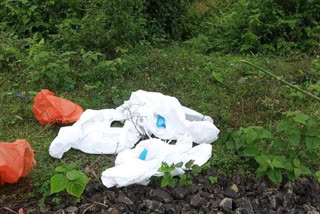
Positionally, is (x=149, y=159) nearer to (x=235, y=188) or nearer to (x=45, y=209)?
(x=235, y=188)

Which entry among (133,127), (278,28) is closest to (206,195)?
(133,127)

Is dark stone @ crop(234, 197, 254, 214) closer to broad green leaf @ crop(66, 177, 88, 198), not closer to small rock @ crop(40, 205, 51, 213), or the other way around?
broad green leaf @ crop(66, 177, 88, 198)

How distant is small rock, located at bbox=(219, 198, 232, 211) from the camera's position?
3150mm

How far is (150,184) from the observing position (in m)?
3.34

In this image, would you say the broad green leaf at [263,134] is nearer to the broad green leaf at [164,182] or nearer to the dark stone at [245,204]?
the dark stone at [245,204]

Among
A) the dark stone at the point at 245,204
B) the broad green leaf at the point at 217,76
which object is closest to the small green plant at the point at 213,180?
the dark stone at the point at 245,204

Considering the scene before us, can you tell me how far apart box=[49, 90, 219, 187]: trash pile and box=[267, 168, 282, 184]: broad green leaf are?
0.49 meters

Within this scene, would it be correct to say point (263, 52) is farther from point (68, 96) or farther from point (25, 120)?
point (25, 120)

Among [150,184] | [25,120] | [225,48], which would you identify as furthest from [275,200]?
[225,48]

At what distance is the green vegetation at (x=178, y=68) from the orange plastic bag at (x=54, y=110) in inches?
4.3

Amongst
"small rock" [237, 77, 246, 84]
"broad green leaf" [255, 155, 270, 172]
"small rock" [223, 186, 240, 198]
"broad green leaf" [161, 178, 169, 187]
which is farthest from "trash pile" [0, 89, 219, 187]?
"small rock" [237, 77, 246, 84]

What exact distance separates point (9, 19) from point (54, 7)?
1.93 ft

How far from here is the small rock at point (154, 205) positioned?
3100 mm

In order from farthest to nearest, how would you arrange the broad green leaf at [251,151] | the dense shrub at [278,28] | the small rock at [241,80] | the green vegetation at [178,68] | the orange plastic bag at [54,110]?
the dense shrub at [278,28] < the small rock at [241,80] < the orange plastic bag at [54,110] < the green vegetation at [178,68] < the broad green leaf at [251,151]
